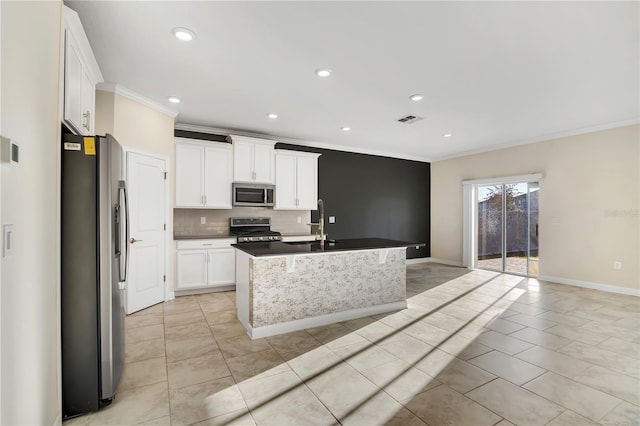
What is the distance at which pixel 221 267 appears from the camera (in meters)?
4.99

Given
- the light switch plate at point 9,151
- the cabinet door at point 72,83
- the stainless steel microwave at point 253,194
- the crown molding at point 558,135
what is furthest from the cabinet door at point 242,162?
the crown molding at point 558,135

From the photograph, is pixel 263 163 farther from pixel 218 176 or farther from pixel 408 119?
pixel 408 119

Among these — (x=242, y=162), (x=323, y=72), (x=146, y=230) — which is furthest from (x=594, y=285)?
(x=146, y=230)

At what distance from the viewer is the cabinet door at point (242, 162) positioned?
5238 mm

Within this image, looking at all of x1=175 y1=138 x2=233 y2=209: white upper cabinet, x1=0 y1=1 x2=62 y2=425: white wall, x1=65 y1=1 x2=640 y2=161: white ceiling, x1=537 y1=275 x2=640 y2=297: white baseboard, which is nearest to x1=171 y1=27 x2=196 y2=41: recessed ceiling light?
x1=65 y1=1 x2=640 y2=161: white ceiling

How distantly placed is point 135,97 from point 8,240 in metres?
3.19

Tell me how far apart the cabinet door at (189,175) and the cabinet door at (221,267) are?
839 mm

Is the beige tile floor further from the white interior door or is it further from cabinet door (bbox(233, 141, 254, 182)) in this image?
cabinet door (bbox(233, 141, 254, 182))

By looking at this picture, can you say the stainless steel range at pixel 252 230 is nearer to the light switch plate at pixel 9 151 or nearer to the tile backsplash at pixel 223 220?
the tile backsplash at pixel 223 220

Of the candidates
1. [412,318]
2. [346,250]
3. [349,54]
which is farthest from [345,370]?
[349,54]

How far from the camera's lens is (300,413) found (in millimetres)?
2021

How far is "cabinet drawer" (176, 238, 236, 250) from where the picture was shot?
4684 millimetres

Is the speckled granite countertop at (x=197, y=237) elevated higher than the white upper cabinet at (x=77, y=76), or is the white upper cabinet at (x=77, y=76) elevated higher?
the white upper cabinet at (x=77, y=76)

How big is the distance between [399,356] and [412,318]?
1074 mm
